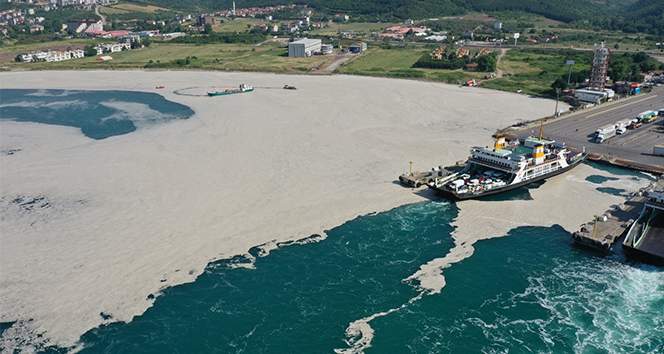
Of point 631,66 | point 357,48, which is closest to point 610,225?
point 631,66

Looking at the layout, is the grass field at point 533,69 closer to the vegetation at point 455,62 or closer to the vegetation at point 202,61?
the vegetation at point 455,62

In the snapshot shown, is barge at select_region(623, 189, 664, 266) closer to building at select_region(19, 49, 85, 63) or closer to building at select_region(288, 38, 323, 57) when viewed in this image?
building at select_region(288, 38, 323, 57)

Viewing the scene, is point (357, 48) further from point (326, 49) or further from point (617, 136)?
point (617, 136)

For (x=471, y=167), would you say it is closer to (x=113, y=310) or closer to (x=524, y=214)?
(x=524, y=214)

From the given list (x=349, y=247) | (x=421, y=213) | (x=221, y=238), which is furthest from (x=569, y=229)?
(x=221, y=238)

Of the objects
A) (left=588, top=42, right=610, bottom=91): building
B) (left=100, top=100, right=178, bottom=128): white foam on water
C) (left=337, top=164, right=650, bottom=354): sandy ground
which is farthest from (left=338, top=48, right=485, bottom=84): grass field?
(left=337, top=164, right=650, bottom=354): sandy ground

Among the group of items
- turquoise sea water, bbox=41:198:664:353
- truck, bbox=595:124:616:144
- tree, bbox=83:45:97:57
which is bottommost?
turquoise sea water, bbox=41:198:664:353
